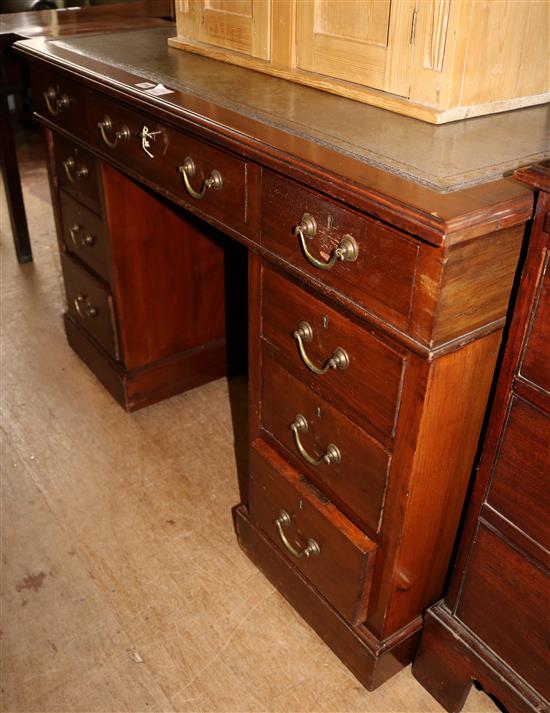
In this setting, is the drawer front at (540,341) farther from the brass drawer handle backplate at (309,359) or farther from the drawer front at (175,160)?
the drawer front at (175,160)

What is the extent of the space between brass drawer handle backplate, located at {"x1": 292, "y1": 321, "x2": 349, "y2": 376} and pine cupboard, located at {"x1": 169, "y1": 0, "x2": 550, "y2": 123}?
1.35 ft

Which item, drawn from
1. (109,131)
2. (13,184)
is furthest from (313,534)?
(13,184)

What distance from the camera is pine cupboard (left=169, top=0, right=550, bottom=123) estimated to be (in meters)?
1.16

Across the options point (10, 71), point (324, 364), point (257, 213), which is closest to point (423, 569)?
point (324, 364)

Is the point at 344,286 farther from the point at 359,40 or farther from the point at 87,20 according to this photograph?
the point at 87,20

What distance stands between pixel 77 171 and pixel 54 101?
0.63ft

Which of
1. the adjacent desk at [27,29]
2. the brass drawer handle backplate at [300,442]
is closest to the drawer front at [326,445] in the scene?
the brass drawer handle backplate at [300,442]

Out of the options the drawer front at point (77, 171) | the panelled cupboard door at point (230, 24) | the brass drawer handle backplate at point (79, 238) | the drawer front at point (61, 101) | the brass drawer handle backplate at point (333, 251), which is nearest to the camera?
the brass drawer handle backplate at point (333, 251)

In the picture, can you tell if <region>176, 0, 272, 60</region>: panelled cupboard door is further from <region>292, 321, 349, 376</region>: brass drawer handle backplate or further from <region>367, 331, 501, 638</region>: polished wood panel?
<region>367, 331, 501, 638</region>: polished wood panel

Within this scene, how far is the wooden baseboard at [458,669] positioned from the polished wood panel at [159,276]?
1.16 m

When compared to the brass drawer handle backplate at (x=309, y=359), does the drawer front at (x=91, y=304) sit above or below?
below

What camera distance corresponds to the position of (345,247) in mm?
1026

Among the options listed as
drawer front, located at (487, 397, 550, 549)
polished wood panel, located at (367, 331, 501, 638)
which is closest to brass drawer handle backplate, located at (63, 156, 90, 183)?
polished wood panel, located at (367, 331, 501, 638)

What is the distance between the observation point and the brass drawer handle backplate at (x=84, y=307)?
7.14 ft
